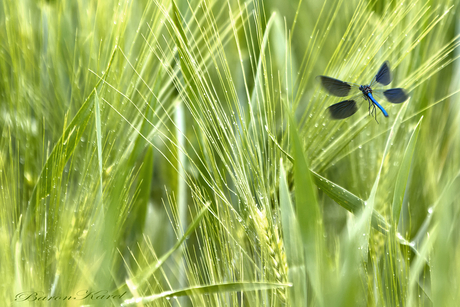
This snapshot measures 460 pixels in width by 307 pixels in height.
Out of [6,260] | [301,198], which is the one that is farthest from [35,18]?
[301,198]

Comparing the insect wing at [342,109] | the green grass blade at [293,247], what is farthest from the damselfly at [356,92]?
the green grass blade at [293,247]

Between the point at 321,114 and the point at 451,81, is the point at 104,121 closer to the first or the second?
the point at 321,114

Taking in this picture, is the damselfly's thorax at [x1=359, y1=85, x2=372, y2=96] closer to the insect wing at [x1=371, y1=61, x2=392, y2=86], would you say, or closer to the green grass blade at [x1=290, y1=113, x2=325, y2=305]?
the insect wing at [x1=371, y1=61, x2=392, y2=86]

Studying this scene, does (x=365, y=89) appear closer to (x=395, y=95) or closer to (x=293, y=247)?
(x=395, y=95)

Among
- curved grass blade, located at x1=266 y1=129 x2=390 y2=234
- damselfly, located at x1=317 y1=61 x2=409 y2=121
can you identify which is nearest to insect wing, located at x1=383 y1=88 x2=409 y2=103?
damselfly, located at x1=317 y1=61 x2=409 y2=121

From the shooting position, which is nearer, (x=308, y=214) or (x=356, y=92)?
(x=308, y=214)

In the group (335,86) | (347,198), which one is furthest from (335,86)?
(347,198)
